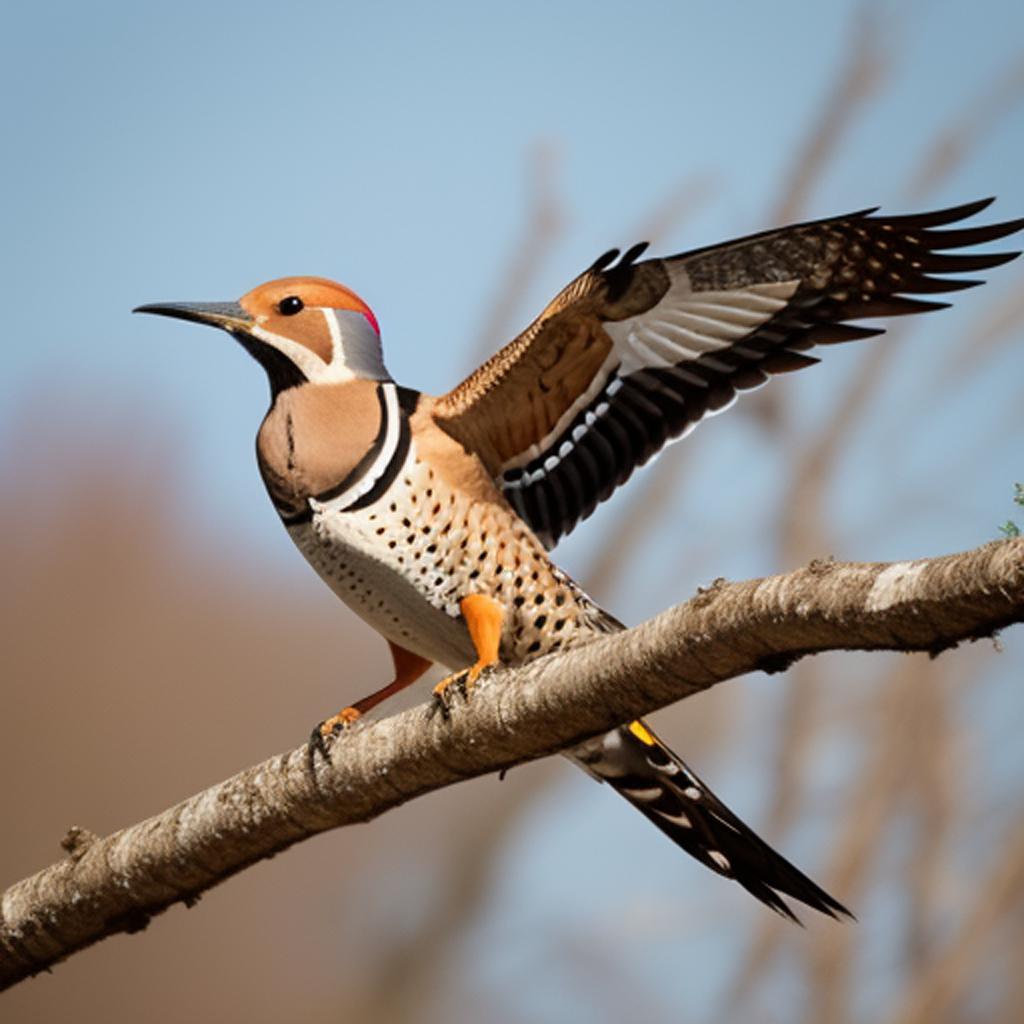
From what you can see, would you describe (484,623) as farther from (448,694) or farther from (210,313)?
(210,313)

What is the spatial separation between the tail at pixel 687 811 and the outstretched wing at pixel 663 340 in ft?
1.58

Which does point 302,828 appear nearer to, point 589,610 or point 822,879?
point 589,610

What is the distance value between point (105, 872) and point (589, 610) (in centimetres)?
105

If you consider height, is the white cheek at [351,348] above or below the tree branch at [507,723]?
above

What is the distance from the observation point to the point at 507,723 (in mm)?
2422

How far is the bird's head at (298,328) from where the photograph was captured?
300 cm

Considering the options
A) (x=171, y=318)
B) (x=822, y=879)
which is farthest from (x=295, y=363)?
(x=822, y=879)

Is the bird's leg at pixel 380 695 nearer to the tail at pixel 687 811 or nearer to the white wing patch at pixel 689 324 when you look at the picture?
the tail at pixel 687 811

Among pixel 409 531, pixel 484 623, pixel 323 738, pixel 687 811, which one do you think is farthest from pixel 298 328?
pixel 687 811

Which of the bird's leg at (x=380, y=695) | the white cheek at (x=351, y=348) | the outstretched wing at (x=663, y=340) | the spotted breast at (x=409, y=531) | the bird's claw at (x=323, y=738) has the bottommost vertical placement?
the bird's claw at (x=323, y=738)

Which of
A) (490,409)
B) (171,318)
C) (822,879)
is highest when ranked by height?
(171,318)

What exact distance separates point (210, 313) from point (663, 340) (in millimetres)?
905

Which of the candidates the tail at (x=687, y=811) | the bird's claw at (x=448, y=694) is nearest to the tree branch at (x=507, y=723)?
the bird's claw at (x=448, y=694)

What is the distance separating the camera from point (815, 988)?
20.1 ft
